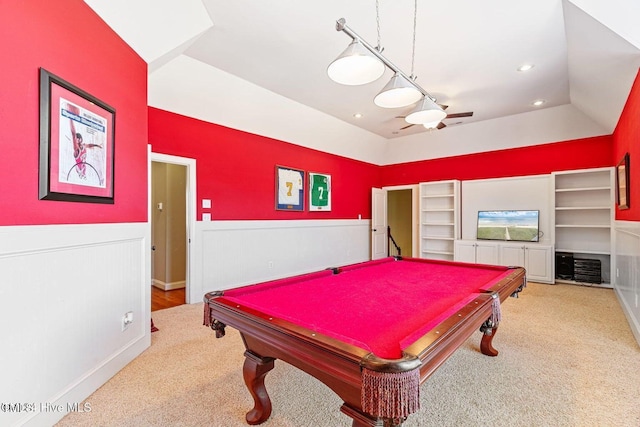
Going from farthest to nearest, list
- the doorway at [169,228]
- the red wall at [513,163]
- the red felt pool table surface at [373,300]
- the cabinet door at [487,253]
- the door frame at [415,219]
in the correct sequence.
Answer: the door frame at [415,219] → the cabinet door at [487,253] → the red wall at [513,163] → the doorway at [169,228] → the red felt pool table surface at [373,300]

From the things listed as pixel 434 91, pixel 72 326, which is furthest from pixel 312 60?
pixel 72 326

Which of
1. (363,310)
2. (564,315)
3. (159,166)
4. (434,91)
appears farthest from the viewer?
(159,166)

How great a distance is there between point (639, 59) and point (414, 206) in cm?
445

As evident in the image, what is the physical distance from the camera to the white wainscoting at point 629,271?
2.86 m

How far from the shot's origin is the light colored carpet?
167cm

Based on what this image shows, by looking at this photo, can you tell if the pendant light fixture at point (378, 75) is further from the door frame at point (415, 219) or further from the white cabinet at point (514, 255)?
the door frame at point (415, 219)

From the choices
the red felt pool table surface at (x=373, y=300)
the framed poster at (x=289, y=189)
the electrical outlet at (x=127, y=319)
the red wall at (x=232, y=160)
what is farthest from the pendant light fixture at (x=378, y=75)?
the framed poster at (x=289, y=189)

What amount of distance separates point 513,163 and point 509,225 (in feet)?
4.07

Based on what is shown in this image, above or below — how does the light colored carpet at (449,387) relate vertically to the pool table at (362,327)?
below

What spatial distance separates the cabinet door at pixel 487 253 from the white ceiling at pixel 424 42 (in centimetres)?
257

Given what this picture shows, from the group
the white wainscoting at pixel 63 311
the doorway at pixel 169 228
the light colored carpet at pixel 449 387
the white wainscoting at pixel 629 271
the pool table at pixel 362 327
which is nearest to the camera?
the pool table at pixel 362 327

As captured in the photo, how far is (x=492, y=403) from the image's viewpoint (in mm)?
1792

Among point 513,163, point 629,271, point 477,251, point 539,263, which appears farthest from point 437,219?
→ point 629,271

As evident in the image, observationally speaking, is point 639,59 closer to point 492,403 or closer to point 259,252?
point 492,403
